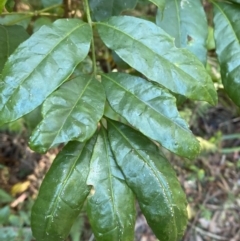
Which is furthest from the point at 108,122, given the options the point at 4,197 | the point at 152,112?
the point at 4,197

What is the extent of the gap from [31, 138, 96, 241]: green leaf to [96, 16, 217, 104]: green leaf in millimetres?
183

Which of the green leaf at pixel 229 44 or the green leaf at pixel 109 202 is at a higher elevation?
the green leaf at pixel 229 44

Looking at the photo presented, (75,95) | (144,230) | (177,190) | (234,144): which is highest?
(75,95)

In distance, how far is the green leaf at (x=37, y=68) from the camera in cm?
68

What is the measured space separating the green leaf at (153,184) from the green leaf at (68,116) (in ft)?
0.27

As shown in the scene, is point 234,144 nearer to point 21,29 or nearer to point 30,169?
point 30,169

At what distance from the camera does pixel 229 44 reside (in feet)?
2.88

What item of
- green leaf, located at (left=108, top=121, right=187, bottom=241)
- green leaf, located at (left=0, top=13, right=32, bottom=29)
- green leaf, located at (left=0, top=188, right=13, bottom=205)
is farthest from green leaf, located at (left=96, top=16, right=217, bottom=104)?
green leaf, located at (left=0, top=188, right=13, bottom=205)

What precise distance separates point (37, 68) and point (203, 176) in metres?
1.91

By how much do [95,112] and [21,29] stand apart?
34 centimetres

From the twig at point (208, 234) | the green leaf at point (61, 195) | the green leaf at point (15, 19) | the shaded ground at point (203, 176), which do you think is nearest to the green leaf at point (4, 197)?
the shaded ground at point (203, 176)

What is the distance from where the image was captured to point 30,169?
2148 millimetres

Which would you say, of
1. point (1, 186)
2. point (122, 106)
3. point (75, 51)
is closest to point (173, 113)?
point (122, 106)

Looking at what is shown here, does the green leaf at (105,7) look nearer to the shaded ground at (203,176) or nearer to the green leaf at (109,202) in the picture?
the green leaf at (109,202)
